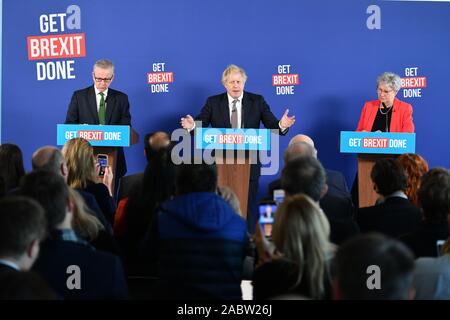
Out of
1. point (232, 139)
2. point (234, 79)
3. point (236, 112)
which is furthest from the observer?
point (236, 112)

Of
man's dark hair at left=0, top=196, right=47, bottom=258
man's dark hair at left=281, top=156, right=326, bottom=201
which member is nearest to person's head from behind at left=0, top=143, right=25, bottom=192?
man's dark hair at left=281, top=156, right=326, bottom=201

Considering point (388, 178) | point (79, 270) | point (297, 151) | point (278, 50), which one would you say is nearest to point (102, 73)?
point (278, 50)

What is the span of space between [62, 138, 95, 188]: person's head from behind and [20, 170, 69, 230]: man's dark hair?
155 cm

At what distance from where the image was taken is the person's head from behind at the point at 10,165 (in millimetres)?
4727

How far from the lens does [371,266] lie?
2.14 metres

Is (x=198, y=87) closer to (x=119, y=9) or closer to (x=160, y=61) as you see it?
(x=160, y=61)

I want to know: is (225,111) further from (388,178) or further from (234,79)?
(388,178)

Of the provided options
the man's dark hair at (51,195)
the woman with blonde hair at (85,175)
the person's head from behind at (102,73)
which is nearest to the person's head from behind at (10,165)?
the woman with blonde hair at (85,175)

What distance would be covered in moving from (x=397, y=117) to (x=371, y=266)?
563cm

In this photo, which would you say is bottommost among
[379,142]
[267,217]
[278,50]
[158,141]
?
[267,217]

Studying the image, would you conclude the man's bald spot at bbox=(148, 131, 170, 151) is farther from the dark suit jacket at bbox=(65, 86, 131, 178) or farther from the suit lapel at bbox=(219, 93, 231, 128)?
the dark suit jacket at bbox=(65, 86, 131, 178)

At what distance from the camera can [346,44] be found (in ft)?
28.3
